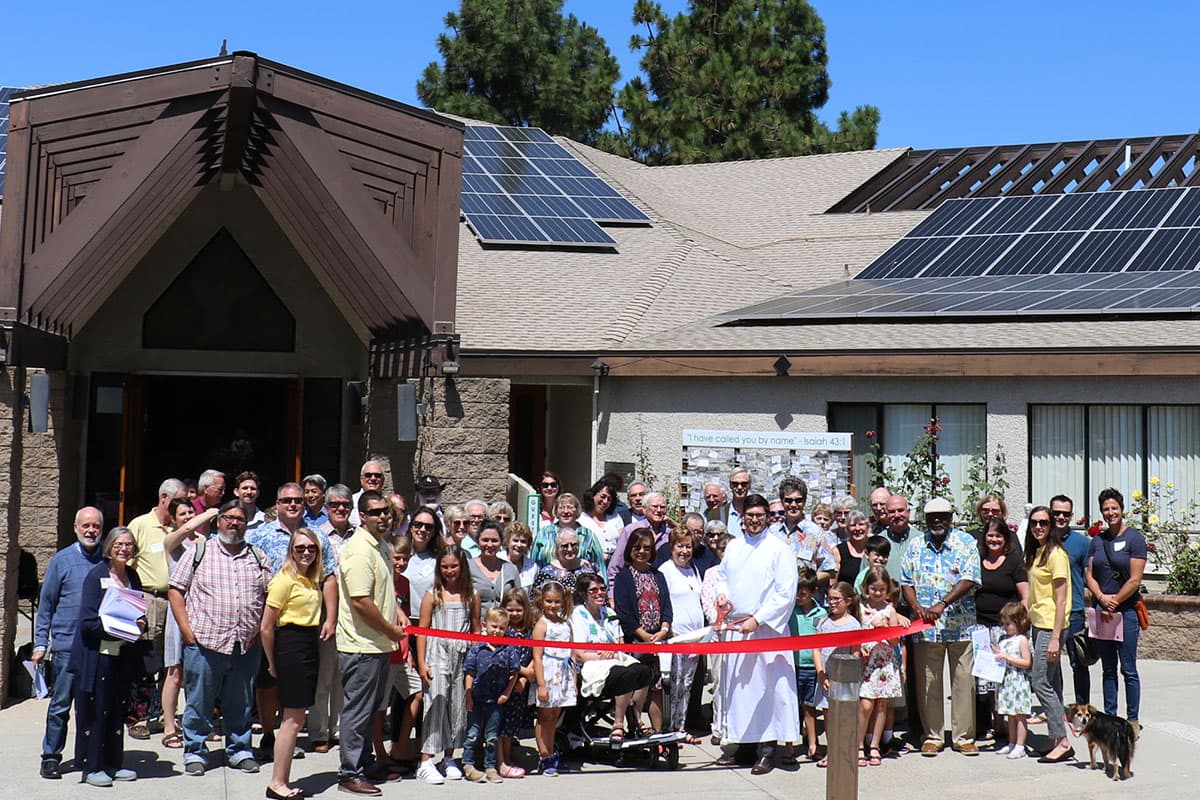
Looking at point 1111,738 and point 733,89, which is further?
point 733,89

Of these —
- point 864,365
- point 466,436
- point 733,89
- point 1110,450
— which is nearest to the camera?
point 466,436

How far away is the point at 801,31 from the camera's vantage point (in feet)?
145

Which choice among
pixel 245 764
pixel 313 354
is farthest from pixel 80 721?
pixel 313 354

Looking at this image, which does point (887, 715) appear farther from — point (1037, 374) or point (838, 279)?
point (838, 279)

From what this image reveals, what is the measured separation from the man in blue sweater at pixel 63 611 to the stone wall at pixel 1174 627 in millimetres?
9287

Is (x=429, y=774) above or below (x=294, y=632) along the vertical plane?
below

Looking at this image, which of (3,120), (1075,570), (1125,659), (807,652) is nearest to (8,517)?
(807,652)

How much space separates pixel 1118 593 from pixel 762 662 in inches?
106

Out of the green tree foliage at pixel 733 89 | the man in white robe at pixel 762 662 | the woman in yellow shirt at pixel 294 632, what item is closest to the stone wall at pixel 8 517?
the woman in yellow shirt at pixel 294 632

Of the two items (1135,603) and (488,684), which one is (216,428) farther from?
(1135,603)

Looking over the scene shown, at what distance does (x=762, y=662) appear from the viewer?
9.05 metres

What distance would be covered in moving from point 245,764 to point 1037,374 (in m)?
8.90

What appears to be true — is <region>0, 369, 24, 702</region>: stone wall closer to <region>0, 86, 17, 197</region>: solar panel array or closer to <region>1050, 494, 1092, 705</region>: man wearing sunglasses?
<region>1050, 494, 1092, 705</region>: man wearing sunglasses

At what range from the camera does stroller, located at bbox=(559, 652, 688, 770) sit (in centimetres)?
896
